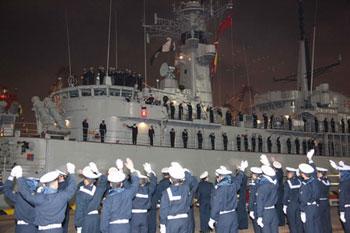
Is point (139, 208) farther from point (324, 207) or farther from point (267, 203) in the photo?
point (324, 207)

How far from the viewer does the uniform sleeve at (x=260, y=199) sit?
773cm

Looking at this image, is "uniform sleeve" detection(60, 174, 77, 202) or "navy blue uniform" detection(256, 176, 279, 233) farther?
"navy blue uniform" detection(256, 176, 279, 233)

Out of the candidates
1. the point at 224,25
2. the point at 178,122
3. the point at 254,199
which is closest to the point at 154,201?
the point at 254,199

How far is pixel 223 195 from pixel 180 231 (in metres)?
1.42

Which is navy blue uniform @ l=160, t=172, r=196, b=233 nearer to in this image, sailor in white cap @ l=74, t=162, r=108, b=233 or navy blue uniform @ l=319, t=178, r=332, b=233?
sailor in white cap @ l=74, t=162, r=108, b=233

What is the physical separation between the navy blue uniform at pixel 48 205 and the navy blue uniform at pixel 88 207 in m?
1.54

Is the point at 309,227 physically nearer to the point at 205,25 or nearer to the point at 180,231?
the point at 180,231

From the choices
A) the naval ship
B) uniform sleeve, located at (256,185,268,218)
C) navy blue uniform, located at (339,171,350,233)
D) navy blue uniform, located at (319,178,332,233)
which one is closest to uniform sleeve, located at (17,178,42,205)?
uniform sleeve, located at (256,185,268,218)

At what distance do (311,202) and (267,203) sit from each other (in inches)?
41.8

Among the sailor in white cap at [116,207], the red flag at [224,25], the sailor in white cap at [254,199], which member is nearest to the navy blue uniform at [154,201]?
the sailor in white cap at [254,199]

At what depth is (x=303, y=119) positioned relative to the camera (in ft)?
85.2

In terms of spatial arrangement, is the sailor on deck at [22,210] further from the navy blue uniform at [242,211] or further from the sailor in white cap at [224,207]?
the navy blue uniform at [242,211]

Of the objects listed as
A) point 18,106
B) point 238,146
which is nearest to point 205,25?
point 238,146

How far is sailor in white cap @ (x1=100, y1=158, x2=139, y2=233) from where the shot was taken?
19.5ft
